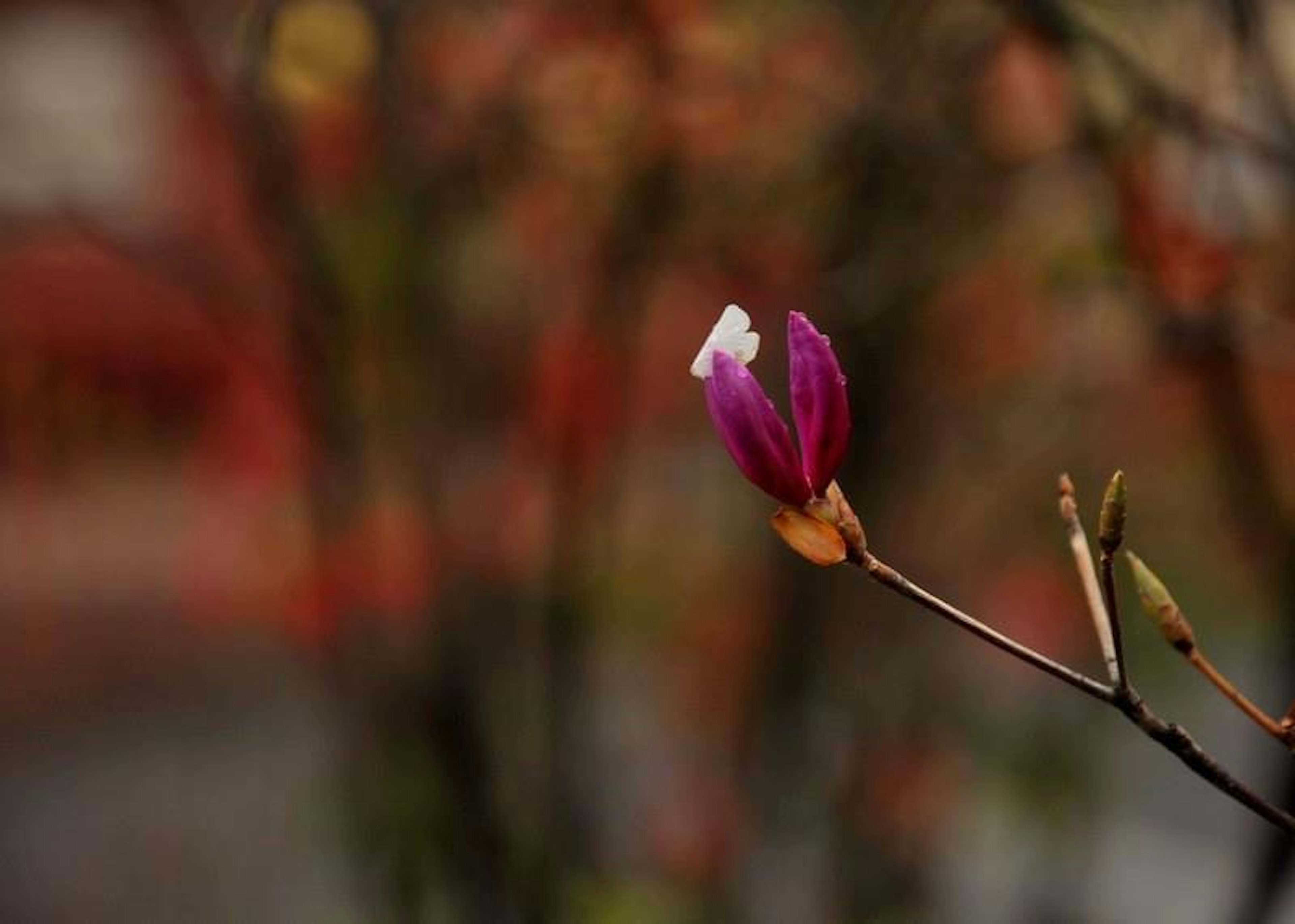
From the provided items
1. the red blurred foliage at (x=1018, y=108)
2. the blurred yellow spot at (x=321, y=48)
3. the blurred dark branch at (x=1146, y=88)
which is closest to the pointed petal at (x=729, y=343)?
the blurred dark branch at (x=1146, y=88)

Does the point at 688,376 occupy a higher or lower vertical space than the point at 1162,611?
higher

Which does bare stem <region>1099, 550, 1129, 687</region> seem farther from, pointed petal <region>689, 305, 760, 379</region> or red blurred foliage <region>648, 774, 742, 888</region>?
red blurred foliage <region>648, 774, 742, 888</region>

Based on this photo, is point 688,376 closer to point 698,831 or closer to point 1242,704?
point 698,831

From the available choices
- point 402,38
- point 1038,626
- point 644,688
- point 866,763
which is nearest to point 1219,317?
point 402,38

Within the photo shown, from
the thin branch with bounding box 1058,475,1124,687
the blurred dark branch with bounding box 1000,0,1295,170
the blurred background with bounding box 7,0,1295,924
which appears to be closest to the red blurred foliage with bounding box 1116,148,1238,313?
the blurred background with bounding box 7,0,1295,924

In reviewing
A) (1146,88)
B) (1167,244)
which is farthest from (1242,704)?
(1167,244)

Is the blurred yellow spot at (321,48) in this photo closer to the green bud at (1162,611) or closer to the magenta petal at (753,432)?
the magenta petal at (753,432)
